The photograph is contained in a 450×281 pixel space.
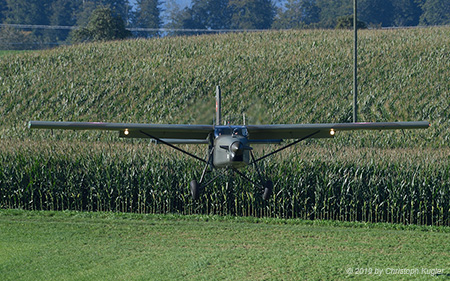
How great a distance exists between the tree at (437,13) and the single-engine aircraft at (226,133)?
10654 centimetres

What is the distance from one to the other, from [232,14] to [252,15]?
25.4ft

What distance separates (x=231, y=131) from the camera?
14695 mm

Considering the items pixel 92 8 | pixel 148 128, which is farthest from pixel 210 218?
pixel 92 8

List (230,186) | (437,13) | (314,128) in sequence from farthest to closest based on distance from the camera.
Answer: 1. (437,13)
2. (230,186)
3. (314,128)

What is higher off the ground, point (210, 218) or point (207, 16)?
point (207, 16)

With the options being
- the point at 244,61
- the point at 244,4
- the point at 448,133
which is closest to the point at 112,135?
the point at 244,61

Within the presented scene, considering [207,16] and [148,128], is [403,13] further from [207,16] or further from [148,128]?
[148,128]

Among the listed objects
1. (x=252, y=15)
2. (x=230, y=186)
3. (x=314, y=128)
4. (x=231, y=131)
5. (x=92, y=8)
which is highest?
(x=92, y=8)

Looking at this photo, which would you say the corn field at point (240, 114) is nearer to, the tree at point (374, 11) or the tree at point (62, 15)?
the tree at point (374, 11)

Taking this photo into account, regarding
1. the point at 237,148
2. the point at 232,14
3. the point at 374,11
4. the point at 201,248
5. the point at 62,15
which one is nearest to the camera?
the point at 237,148

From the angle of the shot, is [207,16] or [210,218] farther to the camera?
[207,16]

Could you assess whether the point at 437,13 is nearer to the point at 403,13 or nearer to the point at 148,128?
the point at 403,13

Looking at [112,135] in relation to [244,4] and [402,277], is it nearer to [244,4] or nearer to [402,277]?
[402,277]

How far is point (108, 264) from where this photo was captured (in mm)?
17219
